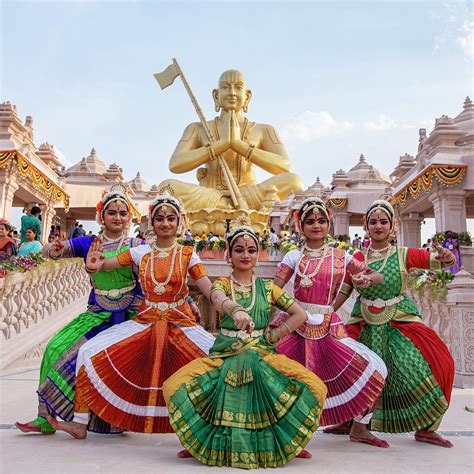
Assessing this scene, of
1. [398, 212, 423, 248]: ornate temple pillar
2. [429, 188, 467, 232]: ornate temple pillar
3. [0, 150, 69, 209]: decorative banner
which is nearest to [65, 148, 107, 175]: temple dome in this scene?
[0, 150, 69, 209]: decorative banner

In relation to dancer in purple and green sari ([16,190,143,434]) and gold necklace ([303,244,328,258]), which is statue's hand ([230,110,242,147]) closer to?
dancer in purple and green sari ([16,190,143,434])

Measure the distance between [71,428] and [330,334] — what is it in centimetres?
165

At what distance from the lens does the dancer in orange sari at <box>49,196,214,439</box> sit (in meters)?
2.89

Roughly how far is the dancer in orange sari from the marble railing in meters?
3.02

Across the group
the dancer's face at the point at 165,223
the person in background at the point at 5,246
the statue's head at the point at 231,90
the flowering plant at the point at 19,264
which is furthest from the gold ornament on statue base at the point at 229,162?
the dancer's face at the point at 165,223

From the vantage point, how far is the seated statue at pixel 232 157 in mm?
10867

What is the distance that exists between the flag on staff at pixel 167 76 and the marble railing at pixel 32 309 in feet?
15.1

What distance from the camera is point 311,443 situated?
296 cm

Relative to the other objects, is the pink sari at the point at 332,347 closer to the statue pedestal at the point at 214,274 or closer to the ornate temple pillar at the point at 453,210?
the statue pedestal at the point at 214,274

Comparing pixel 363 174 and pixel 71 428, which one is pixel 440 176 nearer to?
pixel 363 174

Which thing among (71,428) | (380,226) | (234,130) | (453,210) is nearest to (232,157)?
(234,130)

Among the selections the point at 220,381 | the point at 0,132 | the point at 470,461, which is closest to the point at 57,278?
the point at 220,381

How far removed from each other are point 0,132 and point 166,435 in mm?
12306

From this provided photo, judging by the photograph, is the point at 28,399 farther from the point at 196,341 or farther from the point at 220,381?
the point at 220,381
